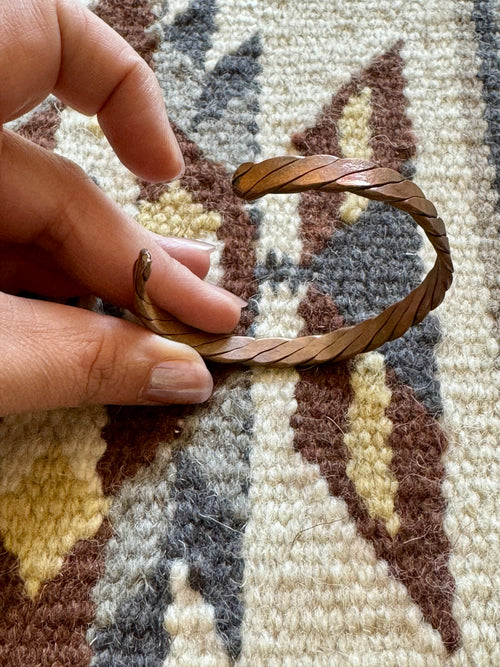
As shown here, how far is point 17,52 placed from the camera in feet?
1.13

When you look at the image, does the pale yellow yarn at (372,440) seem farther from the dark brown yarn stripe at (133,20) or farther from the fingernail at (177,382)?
the dark brown yarn stripe at (133,20)

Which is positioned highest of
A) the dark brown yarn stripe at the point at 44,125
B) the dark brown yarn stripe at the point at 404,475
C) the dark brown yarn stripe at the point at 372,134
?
the dark brown yarn stripe at the point at 44,125

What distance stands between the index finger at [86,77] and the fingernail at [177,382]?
0.42 ft

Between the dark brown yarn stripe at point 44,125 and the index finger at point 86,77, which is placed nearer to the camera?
the index finger at point 86,77

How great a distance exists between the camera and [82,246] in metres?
0.38

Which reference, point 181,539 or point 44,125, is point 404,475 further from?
point 44,125

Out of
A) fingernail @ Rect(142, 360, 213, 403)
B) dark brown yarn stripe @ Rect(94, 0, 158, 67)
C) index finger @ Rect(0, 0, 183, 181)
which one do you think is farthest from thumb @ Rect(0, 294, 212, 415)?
dark brown yarn stripe @ Rect(94, 0, 158, 67)

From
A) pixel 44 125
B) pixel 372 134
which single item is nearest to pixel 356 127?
pixel 372 134

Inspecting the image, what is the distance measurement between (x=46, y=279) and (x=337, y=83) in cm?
24

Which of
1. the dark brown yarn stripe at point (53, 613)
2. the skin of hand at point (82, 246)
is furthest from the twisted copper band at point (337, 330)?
the dark brown yarn stripe at point (53, 613)

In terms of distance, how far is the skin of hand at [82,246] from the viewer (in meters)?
→ 0.33

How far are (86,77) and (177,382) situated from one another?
0.19 metres

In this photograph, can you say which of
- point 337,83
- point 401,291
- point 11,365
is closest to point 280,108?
point 337,83

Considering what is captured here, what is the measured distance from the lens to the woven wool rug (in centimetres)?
34
